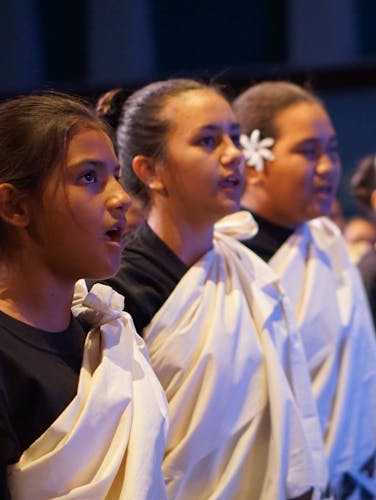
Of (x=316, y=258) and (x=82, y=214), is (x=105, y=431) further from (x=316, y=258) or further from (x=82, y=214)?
(x=316, y=258)

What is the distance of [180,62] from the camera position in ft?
21.9

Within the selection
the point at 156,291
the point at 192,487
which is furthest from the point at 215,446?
the point at 156,291

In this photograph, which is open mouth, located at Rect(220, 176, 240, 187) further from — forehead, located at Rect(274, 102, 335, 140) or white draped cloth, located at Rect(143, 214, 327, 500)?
forehead, located at Rect(274, 102, 335, 140)

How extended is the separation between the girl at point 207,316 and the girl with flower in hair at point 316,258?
0.36m

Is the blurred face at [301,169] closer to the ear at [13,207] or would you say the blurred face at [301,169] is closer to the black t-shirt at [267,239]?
the black t-shirt at [267,239]

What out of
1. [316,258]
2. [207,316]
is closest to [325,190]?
[316,258]

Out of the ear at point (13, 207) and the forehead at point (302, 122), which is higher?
the ear at point (13, 207)

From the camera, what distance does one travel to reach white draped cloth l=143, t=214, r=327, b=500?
7.34 feet

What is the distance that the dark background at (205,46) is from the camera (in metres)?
6.41

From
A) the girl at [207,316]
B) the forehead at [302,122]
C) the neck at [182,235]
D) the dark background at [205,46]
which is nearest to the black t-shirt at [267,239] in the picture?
the forehead at [302,122]

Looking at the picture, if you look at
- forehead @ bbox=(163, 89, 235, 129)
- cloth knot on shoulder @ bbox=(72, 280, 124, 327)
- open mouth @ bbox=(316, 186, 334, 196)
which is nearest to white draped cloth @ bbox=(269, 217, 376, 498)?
open mouth @ bbox=(316, 186, 334, 196)

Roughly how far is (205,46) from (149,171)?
14.0 ft

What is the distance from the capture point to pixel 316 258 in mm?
2963

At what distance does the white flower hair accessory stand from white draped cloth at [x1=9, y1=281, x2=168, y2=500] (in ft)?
3.78
